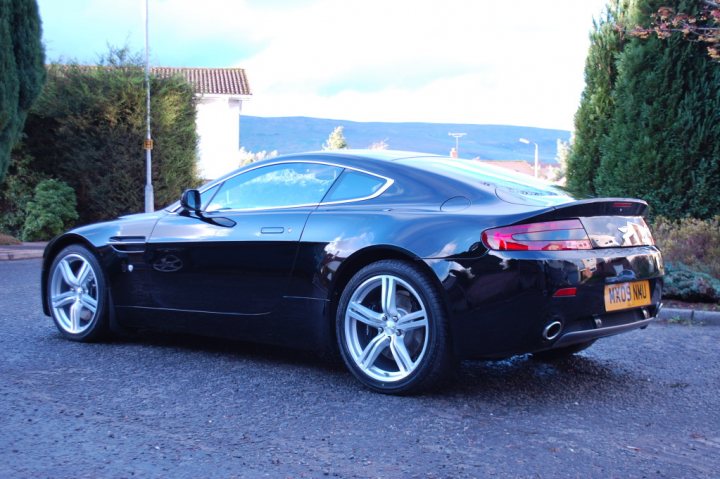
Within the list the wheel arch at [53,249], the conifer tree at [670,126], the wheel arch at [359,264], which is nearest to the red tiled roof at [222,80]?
the conifer tree at [670,126]

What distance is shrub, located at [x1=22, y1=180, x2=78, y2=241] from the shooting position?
1942 cm

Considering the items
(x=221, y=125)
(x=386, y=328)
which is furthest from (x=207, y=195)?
(x=221, y=125)

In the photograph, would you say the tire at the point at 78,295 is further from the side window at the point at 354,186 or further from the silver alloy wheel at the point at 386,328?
the silver alloy wheel at the point at 386,328

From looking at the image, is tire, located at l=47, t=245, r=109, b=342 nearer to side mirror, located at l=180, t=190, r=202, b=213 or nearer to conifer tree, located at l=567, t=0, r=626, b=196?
side mirror, located at l=180, t=190, r=202, b=213

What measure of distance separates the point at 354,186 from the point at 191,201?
1250 mm

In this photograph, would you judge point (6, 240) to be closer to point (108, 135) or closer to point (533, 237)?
point (108, 135)

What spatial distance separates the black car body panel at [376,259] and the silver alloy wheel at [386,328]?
173 millimetres

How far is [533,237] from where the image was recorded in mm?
4105

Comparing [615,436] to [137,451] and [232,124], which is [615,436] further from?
[232,124]

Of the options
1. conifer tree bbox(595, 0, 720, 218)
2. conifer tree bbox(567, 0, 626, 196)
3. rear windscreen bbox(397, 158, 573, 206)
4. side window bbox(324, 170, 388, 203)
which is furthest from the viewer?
conifer tree bbox(567, 0, 626, 196)

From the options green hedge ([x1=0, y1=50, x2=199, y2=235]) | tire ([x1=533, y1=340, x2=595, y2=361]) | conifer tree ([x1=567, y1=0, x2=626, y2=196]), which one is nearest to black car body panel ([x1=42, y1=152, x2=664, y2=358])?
tire ([x1=533, y1=340, x2=595, y2=361])

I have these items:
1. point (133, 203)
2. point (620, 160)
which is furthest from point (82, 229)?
point (133, 203)

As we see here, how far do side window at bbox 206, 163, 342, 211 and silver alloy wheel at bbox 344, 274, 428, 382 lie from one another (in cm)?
80

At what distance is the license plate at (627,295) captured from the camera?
4336 millimetres
